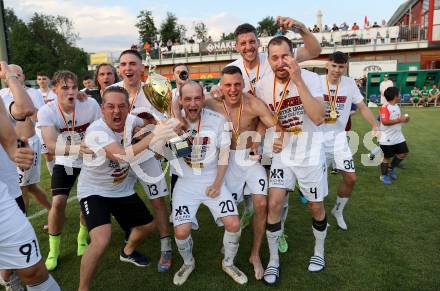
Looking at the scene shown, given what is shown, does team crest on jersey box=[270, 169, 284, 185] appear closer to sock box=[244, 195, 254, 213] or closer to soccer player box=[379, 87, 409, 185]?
sock box=[244, 195, 254, 213]

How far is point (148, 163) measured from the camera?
4.24 metres

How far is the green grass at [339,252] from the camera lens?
12.0ft

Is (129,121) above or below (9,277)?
above

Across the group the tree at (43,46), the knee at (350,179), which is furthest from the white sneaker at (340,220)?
the tree at (43,46)

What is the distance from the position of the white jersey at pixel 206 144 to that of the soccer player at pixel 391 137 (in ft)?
15.4

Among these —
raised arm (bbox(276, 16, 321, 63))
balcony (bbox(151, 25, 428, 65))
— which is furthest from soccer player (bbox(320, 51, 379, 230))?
balcony (bbox(151, 25, 428, 65))

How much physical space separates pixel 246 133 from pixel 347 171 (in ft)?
5.75

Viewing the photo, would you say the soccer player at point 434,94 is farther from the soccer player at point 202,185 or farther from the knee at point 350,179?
the soccer player at point 202,185

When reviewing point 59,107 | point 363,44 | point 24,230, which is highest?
point 363,44

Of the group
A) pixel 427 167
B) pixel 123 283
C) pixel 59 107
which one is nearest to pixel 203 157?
pixel 123 283

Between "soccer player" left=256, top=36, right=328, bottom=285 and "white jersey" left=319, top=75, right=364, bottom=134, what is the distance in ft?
4.13

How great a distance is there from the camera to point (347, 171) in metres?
4.89

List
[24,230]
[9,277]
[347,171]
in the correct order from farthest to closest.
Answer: [347,171]
[9,277]
[24,230]

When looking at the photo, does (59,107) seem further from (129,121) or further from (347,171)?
(347,171)
